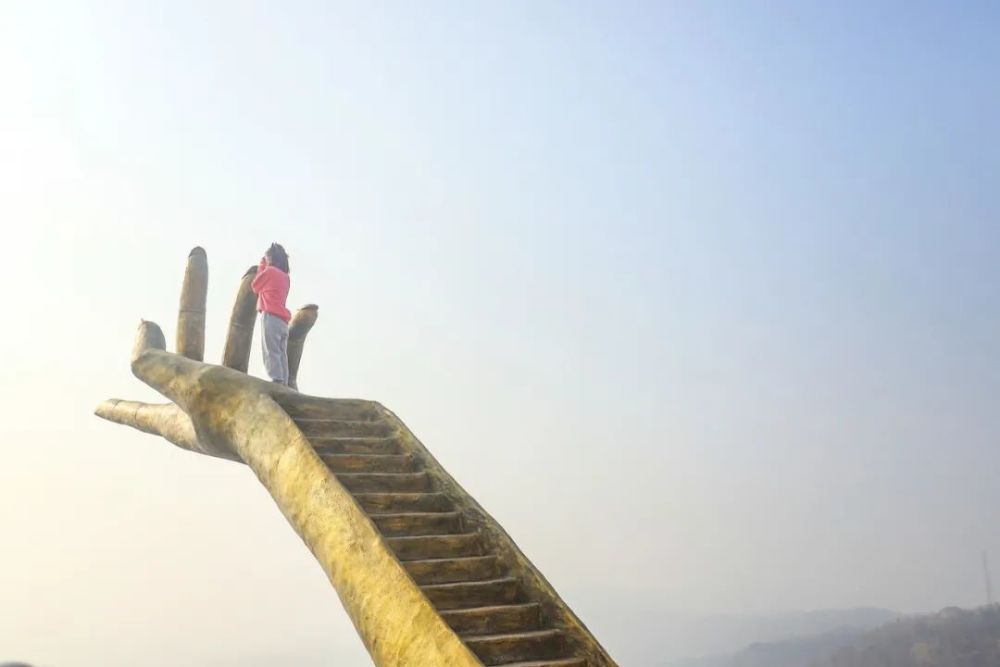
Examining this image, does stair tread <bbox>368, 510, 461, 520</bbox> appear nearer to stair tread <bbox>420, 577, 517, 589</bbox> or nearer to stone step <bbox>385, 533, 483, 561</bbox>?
stone step <bbox>385, 533, 483, 561</bbox>

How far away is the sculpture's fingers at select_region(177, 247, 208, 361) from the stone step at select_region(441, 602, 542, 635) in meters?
7.12

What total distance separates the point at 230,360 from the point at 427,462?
4091 mm

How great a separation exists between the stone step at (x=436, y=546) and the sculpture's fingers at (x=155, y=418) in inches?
160

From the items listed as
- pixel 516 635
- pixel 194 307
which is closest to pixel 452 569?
pixel 516 635

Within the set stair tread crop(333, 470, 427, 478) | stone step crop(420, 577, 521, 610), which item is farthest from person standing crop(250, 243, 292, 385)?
stone step crop(420, 577, 521, 610)

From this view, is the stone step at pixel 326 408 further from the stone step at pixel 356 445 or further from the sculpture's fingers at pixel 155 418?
the sculpture's fingers at pixel 155 418

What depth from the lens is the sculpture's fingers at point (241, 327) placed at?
11.2 metres

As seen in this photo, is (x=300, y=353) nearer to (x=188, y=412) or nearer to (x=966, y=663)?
(x=188, y=412)

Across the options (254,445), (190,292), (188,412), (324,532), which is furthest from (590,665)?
(190,292)

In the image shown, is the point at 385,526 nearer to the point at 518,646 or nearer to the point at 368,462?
the point at 368,462

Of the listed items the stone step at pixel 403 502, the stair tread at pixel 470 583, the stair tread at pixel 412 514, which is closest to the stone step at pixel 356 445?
the stone step at pixel 403 502

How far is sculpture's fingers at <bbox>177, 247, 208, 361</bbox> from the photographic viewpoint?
38.9 ft

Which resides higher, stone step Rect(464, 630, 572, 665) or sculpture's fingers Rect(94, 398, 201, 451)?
sculpture's fingers Rect(94, 398, 201, 451)

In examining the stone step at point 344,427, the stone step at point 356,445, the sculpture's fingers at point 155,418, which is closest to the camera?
the stone step at point 356,445
